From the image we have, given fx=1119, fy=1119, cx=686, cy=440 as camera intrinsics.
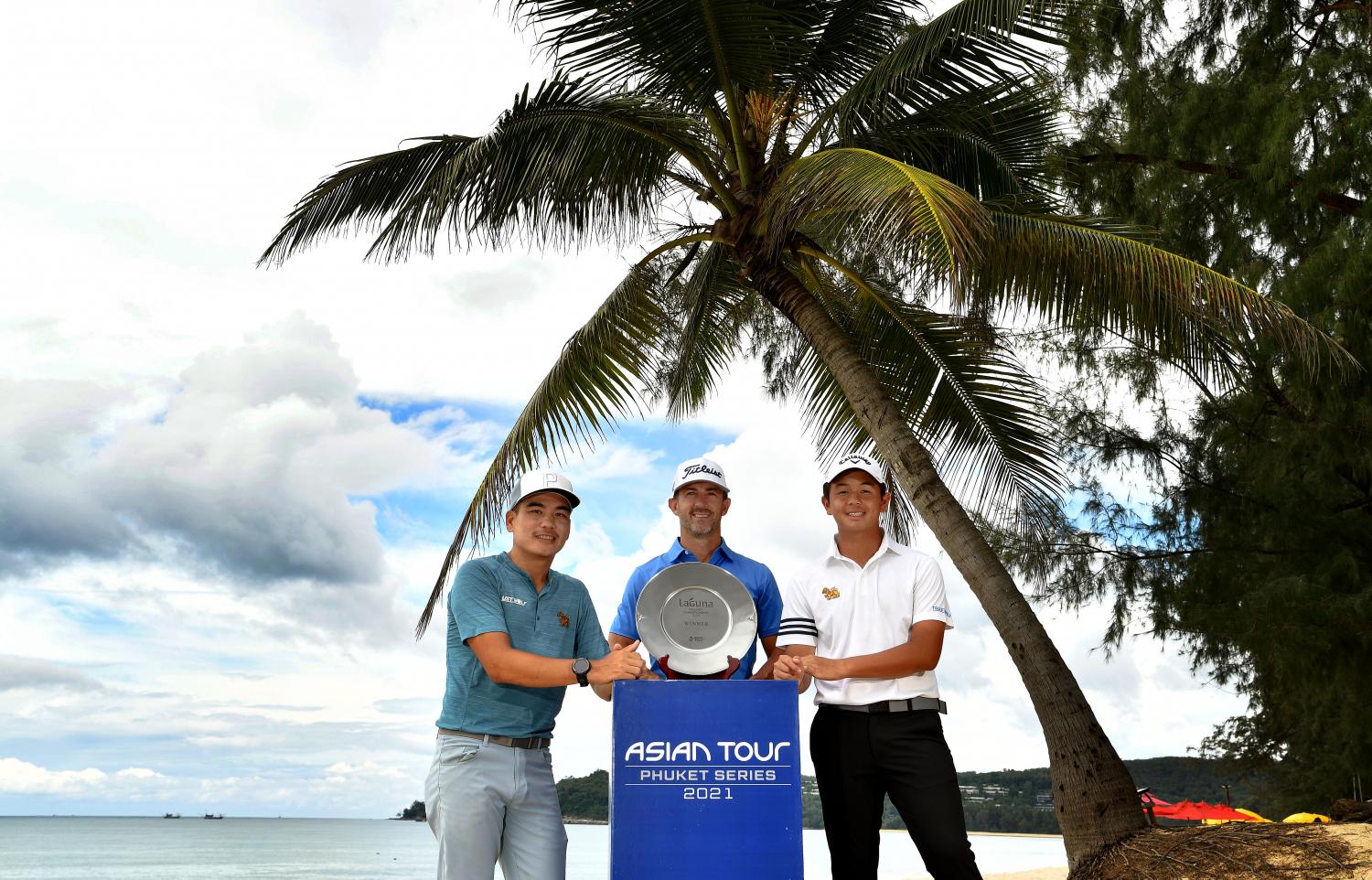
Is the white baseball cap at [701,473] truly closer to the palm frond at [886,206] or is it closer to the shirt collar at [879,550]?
the shirt collar at [879,550]

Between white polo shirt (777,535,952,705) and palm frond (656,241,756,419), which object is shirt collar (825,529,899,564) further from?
palm frond (656,241,756,419)

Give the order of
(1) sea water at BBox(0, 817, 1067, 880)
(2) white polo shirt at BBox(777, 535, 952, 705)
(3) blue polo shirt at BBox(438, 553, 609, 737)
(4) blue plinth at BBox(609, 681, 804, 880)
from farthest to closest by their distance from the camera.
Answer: (1) sea water at BBox(0, 817, 1067, 880) < (2) white polo shirt at BBox(777, 535, 952, 705) < (3) blue polo shirt at BBox(438, 553, 609, 737) < (4) blue plinth at BBox(609, 681, 804, 880)

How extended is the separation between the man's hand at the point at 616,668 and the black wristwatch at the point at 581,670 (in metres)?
0.01

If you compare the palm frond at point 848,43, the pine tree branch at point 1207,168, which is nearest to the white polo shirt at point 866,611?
the palm frond at point 848,43

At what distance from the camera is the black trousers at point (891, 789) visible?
4031 millimetres

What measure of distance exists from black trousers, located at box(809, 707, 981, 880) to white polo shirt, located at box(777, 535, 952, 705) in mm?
94

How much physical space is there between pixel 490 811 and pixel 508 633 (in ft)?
1.88

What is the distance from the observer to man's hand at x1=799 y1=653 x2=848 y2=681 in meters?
3.76

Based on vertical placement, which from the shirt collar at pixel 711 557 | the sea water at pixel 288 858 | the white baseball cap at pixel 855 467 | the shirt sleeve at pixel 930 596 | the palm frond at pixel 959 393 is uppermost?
the palm frond at pixel 959 393

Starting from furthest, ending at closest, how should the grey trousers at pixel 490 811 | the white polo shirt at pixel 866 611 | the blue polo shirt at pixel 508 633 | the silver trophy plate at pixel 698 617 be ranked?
the white polo shirt at pixel 866 611 → the silver trophy plate at pixel 698 617 → the blue polo shirt at pixel 508 633 → the grey trousers at pixel 490 811

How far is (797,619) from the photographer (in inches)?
167

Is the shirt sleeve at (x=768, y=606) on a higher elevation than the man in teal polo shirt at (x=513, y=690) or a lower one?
higher

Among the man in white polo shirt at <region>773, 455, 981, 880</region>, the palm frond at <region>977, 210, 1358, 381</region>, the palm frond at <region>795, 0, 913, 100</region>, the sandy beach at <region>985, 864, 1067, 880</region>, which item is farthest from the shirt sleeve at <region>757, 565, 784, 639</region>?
the sandy beach at <region>985, 864, 1067, 880</region>

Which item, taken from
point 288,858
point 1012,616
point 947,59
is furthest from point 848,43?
point 288,858
